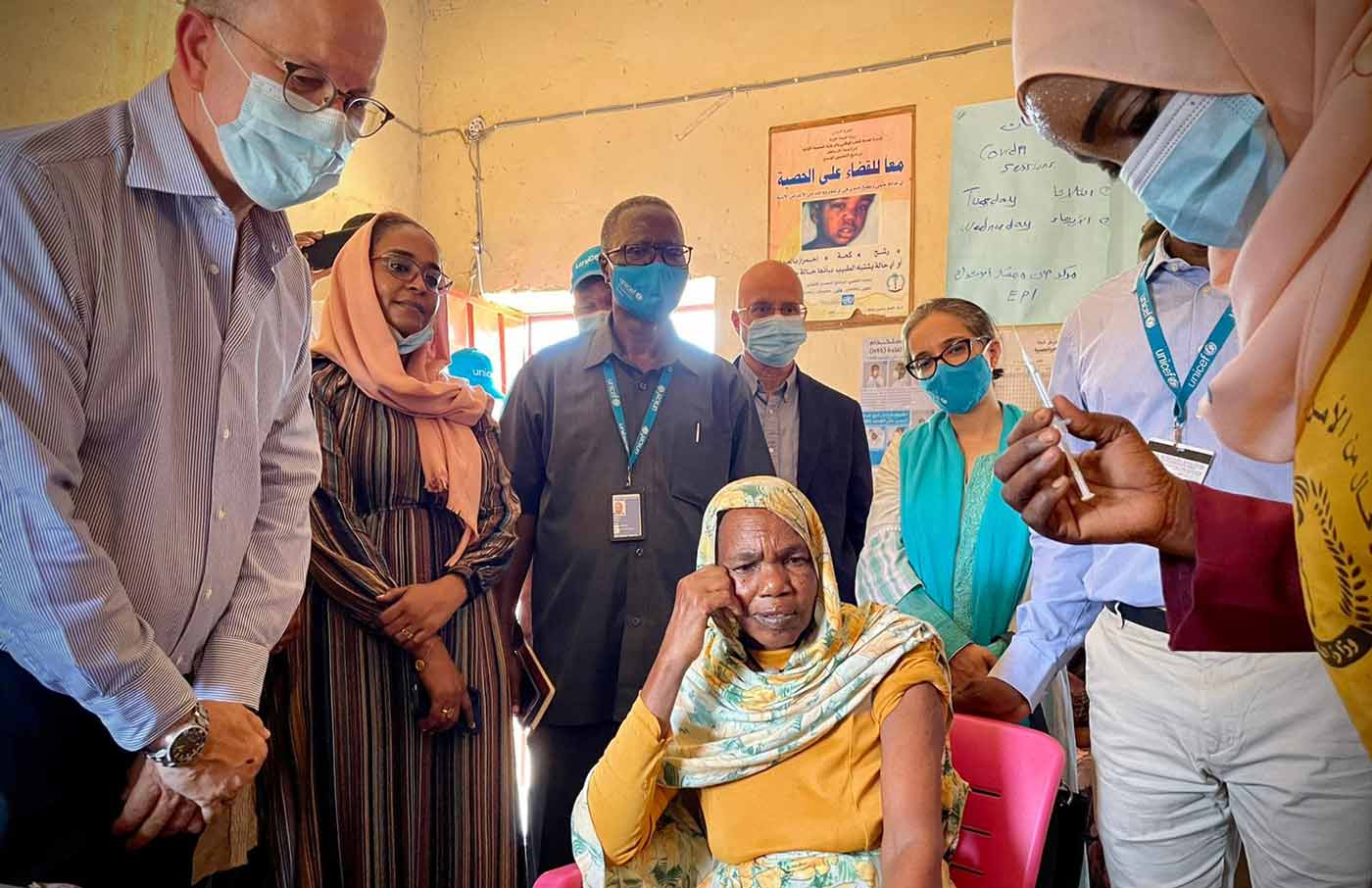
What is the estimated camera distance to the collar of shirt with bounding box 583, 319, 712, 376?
102 inches

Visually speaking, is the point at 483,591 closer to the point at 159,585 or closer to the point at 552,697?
the point at 552,697

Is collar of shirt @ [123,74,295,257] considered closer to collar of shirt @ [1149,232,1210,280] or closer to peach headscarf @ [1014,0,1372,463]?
peach headscarf @ [1014,0,1372,463]

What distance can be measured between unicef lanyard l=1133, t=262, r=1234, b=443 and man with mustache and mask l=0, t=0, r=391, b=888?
1550 millimetres

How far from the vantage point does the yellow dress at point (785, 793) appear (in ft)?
5.24

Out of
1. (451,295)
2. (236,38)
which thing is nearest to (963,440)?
(236,38)

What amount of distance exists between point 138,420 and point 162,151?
41cm

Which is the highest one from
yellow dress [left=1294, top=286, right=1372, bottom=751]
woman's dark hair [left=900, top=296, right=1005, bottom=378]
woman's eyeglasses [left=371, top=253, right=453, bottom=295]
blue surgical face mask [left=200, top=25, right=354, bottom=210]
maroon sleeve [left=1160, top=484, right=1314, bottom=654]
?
blue surgical face mask [left=200, top=25, right=354, bottom=210]

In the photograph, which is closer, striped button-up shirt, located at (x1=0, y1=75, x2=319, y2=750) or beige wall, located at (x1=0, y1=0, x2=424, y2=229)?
striped button-up shirt, located at (x1=0, y1=75, x2=319, y2=750)

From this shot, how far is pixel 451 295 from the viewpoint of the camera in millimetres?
4348

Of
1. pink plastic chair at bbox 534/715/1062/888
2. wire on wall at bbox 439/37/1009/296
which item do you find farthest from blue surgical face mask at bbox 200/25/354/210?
wire on wall at bbox 439/37/1009/296

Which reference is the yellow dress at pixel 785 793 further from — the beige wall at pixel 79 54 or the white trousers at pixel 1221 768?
the beige wall at pixel 79 54

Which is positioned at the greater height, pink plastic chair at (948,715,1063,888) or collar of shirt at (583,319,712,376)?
collar of shirt at (583,319,712,376)

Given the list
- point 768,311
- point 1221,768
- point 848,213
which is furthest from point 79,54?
point 1221,768

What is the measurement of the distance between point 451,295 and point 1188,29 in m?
3.83
